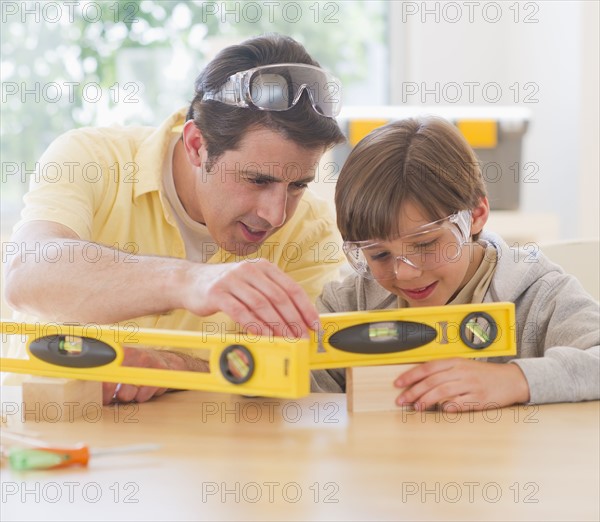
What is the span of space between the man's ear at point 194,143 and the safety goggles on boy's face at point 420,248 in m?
0.41

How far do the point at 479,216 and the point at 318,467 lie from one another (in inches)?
28.0

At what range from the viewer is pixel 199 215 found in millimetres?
1798

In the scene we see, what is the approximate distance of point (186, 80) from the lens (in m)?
3.62

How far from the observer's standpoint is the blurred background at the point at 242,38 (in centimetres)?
343

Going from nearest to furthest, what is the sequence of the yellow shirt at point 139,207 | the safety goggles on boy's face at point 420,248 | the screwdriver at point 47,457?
the screwdriver at point 47,457 → the safety goggles on boy's face at point 420,248 → the yellow shirt at point 139,207

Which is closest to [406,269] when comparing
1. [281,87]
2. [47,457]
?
[281,87]

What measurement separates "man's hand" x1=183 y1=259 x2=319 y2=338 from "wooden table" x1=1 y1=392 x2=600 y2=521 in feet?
0.40

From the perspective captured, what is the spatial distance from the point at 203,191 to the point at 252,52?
0.28 meters

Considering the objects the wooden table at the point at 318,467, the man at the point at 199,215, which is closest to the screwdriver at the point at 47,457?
the wooden table at the point at 318,467

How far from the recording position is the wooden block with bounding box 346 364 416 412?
45.7 inches

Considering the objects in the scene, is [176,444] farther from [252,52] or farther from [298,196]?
[252,52]
